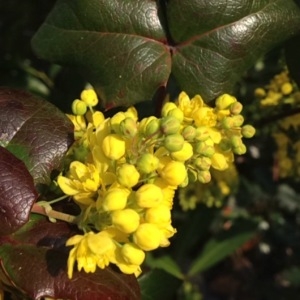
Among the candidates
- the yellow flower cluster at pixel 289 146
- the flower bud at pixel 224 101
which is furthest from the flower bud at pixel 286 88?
the flower bud at pixel 224 101

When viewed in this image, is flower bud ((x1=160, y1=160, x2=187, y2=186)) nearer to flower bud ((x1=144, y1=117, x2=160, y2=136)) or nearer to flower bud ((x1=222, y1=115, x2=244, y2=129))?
flower bud ((x1=144, y1=117, x2=160, y2=136))

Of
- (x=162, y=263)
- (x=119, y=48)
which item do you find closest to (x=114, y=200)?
(x=119, y=48)

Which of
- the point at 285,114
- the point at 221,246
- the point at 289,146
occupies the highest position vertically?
the point at 285,114

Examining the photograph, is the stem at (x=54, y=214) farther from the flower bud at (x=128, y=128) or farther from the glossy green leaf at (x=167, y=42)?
the glossy green leaf at (x=167, y=42)

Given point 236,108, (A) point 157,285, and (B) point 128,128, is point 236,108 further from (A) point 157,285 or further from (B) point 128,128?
(A) point 157,285

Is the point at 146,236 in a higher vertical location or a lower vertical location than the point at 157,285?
higher

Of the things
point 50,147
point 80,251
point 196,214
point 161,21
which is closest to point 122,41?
point 161,21
